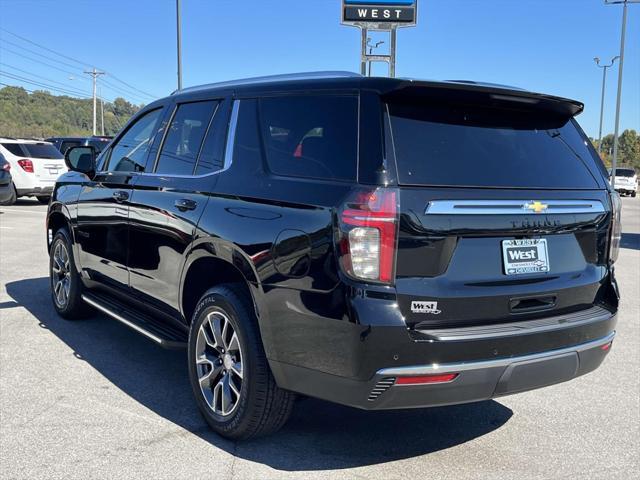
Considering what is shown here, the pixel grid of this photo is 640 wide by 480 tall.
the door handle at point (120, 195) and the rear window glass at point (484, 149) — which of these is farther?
the door handle at point (120, 195)

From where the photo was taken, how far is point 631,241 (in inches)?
527

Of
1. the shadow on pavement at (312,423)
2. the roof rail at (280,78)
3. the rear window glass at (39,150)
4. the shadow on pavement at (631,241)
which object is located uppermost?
the roof rail at (280,78)

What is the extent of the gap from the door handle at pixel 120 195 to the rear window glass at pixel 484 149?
2.38m

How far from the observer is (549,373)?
3016 millimetres

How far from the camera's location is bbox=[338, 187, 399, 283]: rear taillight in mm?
2672

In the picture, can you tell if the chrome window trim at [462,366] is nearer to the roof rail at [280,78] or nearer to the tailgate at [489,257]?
the tailgate at [489,257]

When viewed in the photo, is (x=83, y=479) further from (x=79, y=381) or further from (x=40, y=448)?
(x=79, y=381)

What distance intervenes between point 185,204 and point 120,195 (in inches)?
41.8

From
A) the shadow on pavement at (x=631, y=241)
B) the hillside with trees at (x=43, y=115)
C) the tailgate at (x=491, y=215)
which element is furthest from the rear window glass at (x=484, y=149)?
the hillside with trees at (x=43, y=115)

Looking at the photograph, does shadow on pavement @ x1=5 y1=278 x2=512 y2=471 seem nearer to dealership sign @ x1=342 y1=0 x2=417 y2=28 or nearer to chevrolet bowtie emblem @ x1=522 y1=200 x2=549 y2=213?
chevrolet bowtie emblem @ x1=522 y1=200 x2=549 y2=213

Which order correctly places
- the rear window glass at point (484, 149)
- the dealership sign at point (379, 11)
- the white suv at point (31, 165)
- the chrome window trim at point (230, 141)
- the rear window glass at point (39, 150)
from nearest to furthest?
the rear window glass at point (484, 149)
the chrome window trim at point (230, 141)
the white suv at point (31, 165)
the rear window glass at point (39, 150)
the dealership sign at point (379, 11)

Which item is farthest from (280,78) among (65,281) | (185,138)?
(65,281)

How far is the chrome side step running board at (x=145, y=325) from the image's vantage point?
3916 millimetres

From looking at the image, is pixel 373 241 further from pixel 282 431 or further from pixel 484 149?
pixel 282 431
